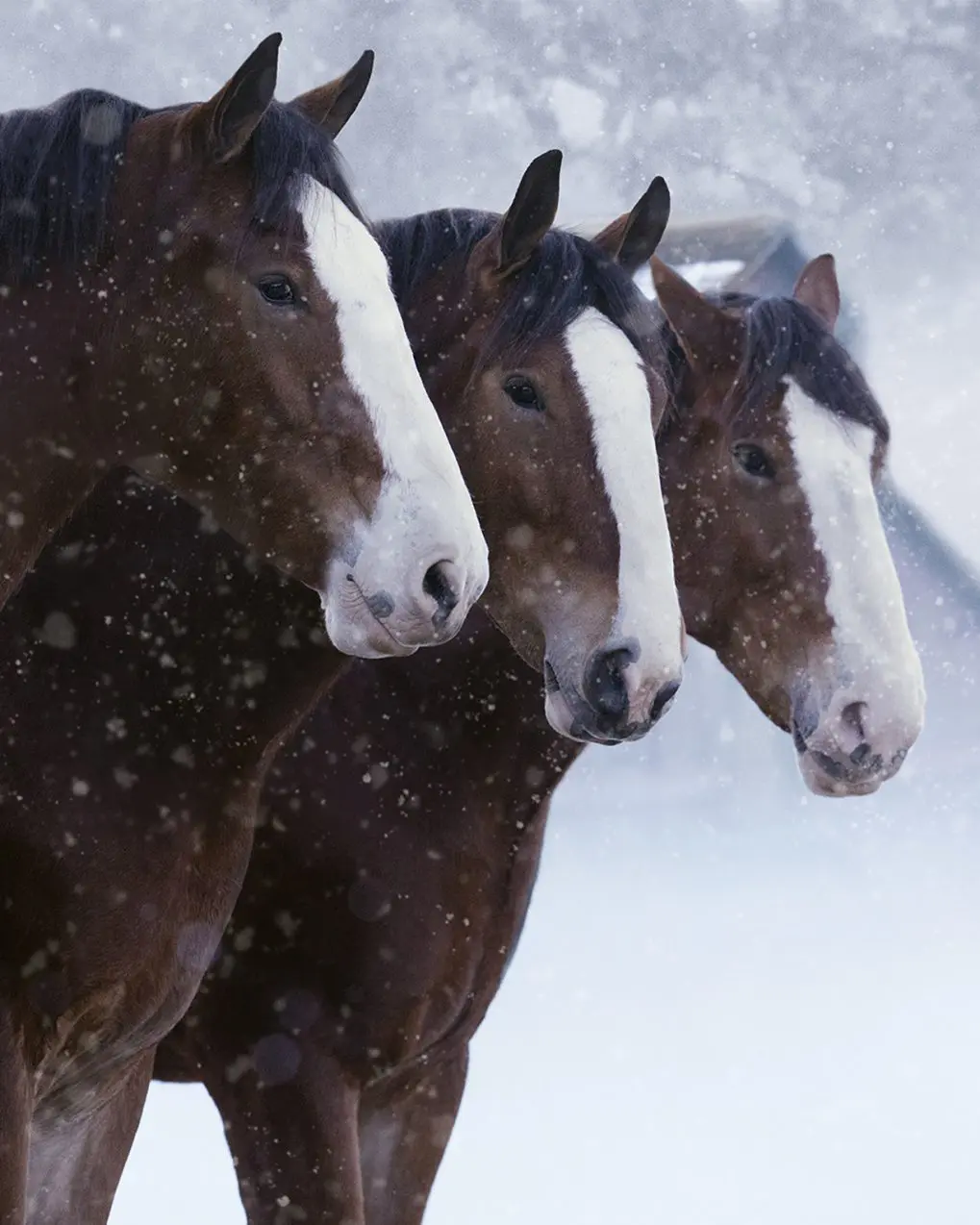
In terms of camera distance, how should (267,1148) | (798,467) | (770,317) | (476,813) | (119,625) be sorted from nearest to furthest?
(119,625) → (267,1148) → (476,813) → (798,467) → (770,317)

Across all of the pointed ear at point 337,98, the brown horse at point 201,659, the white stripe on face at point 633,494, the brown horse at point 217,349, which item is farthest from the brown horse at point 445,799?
the pointed ear at point 337,98

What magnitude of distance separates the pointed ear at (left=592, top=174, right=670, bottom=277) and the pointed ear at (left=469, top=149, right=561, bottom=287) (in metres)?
0.27

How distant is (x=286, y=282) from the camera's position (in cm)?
206

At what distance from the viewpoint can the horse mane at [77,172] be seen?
204 centimetres

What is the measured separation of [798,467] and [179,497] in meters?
1.25

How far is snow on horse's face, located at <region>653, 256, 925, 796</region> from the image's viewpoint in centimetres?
283

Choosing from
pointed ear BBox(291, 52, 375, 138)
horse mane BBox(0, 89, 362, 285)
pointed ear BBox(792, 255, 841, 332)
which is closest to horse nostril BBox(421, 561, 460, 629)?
horse mane BBox(0, 89, 362, 285)

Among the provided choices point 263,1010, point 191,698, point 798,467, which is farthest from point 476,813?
point 798,467

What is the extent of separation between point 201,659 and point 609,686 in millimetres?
622

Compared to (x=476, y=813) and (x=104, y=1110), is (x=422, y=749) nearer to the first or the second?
(x=476, y=813)

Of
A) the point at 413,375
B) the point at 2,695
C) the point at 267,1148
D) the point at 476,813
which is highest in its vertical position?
the point at 413,375

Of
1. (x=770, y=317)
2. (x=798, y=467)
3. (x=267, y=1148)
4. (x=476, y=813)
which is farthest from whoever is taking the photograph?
(x=770, y=317)

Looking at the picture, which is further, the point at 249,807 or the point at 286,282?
the point at 249,807

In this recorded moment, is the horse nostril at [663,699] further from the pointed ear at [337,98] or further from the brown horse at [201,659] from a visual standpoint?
the pointed ear at [337,98]
